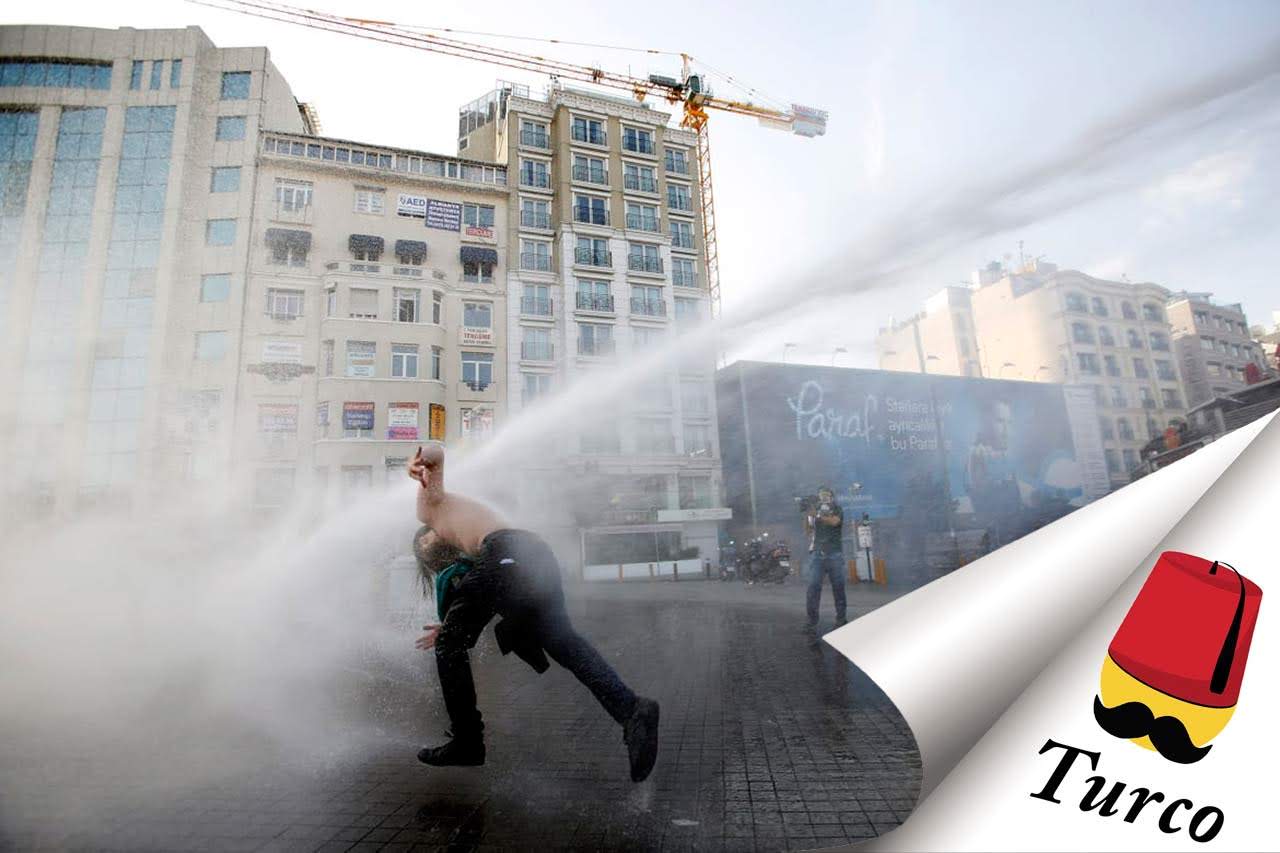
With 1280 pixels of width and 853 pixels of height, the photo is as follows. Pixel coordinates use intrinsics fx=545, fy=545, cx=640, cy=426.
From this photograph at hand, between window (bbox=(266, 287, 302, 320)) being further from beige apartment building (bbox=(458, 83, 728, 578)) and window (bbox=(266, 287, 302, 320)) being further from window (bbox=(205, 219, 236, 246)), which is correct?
beige apartment building (bbox=(458, 83, 728, 578))

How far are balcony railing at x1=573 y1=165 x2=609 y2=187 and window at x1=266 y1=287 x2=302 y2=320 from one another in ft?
8.46

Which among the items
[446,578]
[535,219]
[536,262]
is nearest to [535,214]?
[535,219]

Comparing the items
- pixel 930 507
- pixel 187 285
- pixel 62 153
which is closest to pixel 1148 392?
pixel 930 507

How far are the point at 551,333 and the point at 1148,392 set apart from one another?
4.99m

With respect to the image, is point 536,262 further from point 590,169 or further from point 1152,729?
point 1152,729

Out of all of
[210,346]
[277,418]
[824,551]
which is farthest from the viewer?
[824,551]

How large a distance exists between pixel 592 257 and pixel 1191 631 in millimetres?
4419

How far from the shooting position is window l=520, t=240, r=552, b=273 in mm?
4598

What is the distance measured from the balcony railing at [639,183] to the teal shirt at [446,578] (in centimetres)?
370

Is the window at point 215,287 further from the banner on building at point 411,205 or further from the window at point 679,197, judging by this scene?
the window at point 679,197

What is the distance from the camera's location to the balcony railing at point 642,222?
506 centimetres

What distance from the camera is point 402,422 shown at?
4031 millimetres

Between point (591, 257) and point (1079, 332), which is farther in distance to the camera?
point (591, 257)

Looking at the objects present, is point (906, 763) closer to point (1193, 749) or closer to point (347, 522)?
point (1193, 749)
